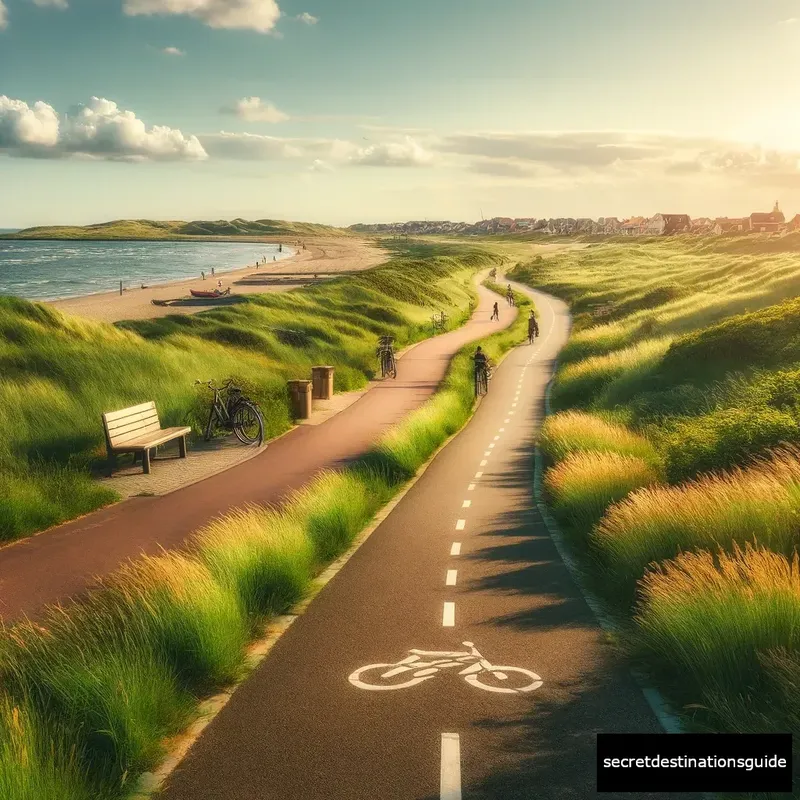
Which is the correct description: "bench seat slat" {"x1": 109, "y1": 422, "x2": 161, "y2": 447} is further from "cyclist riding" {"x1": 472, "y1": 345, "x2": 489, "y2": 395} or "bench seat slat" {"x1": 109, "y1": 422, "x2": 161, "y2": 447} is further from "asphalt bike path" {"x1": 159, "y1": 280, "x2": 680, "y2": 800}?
"cyclist riding" {"x1": 472, "y1": 345, "x2": 489, "y2": 395}

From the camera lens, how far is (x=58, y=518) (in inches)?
466

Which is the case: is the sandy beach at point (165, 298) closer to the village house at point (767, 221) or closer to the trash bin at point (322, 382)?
the trash bin at point (322, 382)

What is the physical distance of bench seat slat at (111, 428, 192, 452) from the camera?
14870 mm

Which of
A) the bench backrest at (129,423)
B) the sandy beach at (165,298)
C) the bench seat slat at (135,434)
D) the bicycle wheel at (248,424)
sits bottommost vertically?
the bicycle wheel at (248,424)

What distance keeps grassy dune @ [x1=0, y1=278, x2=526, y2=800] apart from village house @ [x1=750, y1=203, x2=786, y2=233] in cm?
18271

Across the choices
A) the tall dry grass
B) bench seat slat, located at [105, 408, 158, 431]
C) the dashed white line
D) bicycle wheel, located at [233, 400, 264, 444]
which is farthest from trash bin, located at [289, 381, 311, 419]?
the dashed white line

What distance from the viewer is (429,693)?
6090mm

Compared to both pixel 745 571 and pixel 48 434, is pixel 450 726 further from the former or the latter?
pixel 48 434

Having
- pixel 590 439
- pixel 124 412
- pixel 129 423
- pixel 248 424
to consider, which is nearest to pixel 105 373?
pixel 248 424

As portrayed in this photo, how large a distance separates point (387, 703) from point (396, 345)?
35.6m

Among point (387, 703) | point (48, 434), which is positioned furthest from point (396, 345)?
point (387, 703)

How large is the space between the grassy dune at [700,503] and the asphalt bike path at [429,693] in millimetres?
505

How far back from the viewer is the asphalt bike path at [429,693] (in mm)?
4930

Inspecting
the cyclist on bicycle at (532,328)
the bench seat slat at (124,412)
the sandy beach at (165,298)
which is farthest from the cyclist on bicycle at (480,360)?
the sandy beach at (165,298)
